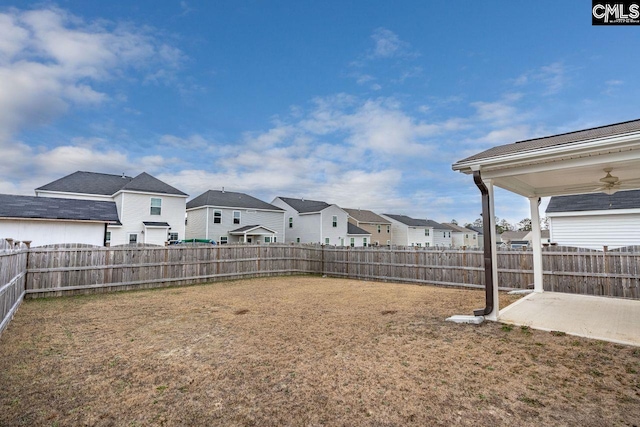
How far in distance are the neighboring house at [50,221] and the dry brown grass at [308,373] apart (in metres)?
9.19

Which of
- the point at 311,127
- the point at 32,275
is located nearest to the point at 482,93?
the point at 311,127

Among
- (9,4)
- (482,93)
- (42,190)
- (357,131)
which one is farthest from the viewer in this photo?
(42,190)

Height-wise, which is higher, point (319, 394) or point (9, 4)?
point (9, 4)

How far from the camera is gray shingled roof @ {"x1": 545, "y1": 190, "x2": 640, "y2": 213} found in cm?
1199

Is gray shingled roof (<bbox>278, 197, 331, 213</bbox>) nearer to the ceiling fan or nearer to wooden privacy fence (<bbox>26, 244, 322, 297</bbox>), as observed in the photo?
wooden privacy fence (<bbox>26, 244, 322, 297</bbox>)

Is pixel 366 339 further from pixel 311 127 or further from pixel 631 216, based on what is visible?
pixel 311 127

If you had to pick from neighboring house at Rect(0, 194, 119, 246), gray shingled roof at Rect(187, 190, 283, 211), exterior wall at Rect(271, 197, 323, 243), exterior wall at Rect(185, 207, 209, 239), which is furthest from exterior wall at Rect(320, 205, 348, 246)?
neighboring house at Rect(0, 194, 119, 246)

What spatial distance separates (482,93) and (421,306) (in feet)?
34.6

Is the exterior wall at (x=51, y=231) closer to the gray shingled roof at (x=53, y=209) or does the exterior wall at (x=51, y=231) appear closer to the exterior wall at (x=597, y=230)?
the gray shingled roof at (x=53, y=209)

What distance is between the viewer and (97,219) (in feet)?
47.2

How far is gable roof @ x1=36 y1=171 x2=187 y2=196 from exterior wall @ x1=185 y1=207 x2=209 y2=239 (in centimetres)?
322

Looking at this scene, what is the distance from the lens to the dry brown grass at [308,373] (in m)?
2.71

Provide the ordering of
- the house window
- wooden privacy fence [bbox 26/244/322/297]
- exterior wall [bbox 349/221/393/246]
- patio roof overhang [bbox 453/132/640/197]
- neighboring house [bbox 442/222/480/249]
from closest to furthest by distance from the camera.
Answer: patio roof overhang [bbox 453/132/640/197] < wooden privacy fence [bbox 26/244/322/297] < the house window < exterior wall [bbox 349/221/393/246] < neighboring house [bbox 442/222/480/249]

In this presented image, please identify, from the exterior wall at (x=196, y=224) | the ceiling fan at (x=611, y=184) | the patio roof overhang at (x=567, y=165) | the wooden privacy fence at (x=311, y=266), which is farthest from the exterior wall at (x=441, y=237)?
the patio roof overhang at (x=567, y=165)
